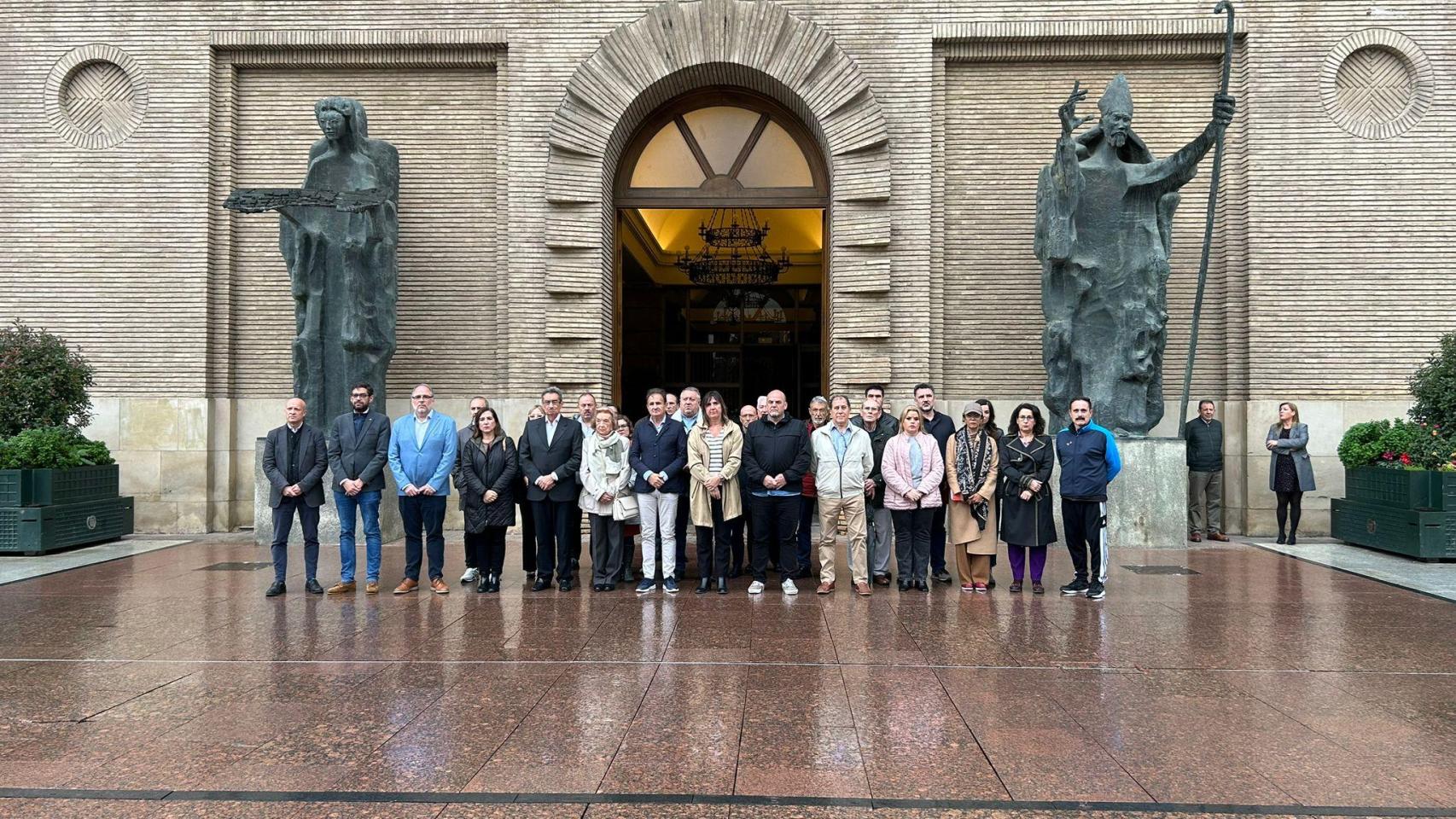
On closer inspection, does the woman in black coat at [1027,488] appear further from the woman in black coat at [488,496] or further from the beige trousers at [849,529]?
the woman in black coat at [488,496]

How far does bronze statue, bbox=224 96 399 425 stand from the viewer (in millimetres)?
12289

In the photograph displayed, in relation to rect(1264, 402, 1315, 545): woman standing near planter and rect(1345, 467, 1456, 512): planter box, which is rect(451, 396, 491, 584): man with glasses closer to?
rect(1264, 402, 1315, 545): woman standing near planter

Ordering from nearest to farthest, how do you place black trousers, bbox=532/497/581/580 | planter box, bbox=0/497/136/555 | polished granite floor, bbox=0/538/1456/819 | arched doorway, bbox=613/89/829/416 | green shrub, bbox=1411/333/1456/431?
polished granite floor, bbox=0/538/1456/819 < black trousers, bbox=532/497/581/580 < planter box, bbox=0/497/136/555 < green shrub, bbox=1411/333/1456/431 < arched doorway, bbox=613/89/829/416

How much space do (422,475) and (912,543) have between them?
4.31 metres

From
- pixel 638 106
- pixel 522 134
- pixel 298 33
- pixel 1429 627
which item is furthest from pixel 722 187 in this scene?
pixel 1429 627

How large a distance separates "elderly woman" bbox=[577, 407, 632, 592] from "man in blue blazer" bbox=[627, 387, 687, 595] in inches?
4.9

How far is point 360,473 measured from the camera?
8.88 meters

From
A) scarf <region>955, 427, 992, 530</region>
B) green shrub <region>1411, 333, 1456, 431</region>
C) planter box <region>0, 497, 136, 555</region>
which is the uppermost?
green shrub <region>1411, 333, 1456, 431</region>

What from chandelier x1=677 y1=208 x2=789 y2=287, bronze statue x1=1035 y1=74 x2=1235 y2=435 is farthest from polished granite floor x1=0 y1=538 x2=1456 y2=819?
chandelier x1=677 y1=208 x2=789 y2=287

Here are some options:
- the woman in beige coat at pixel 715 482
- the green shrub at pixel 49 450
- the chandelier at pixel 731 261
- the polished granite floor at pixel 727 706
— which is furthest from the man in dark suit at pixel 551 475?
the chandelier at pixel 731 261

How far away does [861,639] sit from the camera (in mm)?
6852

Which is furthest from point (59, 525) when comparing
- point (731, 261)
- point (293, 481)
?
point (731, 261)

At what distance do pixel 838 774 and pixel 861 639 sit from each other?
8.62 feet

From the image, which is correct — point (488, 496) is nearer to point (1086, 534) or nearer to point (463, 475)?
point (463, 475)
